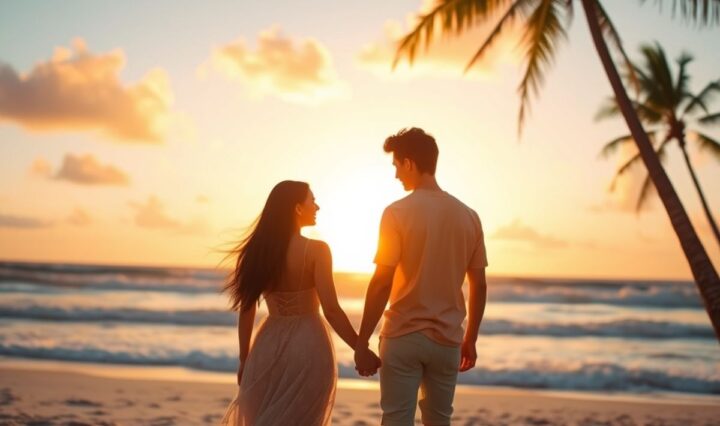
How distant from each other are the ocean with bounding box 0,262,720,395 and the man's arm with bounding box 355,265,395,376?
867 cm

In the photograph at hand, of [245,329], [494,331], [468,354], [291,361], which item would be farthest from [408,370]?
[494,331]

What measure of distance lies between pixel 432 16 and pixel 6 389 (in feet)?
23.5

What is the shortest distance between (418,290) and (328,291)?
57cm

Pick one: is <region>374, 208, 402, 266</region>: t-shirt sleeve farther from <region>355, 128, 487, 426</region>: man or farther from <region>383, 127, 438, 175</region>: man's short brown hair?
<region>383, 127, 438, 175</region>: man's short brown hair

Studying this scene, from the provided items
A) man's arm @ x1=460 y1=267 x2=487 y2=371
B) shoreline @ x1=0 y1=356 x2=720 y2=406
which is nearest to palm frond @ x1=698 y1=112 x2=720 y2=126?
shoreline @ x1=0 y1=356 x2=720 y2=406

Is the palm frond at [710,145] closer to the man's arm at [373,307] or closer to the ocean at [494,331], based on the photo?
the ocean at [494,331]

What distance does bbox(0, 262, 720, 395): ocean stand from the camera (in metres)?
13.4

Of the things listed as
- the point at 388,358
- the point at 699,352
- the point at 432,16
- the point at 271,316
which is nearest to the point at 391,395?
the point at 388,358

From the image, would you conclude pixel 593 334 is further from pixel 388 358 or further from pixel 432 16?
pixel 388 358

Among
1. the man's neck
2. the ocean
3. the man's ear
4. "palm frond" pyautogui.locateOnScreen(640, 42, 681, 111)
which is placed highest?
"palm frond" pyautogui.locateOnScreen(640, 42, 681, 111)

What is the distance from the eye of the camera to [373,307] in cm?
383

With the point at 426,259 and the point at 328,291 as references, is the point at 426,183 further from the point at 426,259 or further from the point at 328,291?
A: the point at 328,291

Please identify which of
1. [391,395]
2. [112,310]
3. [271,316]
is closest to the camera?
[391,395]

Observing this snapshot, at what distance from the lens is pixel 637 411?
10.0m
